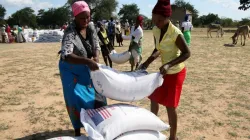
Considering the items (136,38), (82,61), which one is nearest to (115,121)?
(82,61)

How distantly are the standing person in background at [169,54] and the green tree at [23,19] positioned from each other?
256ft

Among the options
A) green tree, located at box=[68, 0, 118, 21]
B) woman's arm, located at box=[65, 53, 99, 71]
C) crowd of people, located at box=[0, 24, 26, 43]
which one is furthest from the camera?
green tree, located at box=[68, 0, 118, 21]

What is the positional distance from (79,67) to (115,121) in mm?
793

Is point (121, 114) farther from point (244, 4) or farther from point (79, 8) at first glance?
point (244, 4)

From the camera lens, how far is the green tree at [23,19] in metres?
75.8

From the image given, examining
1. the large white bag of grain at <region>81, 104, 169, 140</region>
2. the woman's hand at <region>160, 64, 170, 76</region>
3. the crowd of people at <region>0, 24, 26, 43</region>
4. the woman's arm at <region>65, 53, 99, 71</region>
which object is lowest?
the large white bag of grain at <region>81, 104, 169, 140</region>

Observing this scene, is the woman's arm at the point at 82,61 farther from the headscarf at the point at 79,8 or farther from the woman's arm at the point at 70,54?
the headscarf at the point at 79,8

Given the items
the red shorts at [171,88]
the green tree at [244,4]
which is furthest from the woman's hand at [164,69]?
the green tree at [244,4]

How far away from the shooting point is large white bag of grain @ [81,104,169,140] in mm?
2279

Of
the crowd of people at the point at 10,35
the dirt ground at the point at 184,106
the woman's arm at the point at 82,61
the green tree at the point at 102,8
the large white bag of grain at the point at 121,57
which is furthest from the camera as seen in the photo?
the green tree at the point at 102,8

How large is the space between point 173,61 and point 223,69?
252 inches

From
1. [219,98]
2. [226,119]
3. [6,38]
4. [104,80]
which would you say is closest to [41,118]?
[104,80]

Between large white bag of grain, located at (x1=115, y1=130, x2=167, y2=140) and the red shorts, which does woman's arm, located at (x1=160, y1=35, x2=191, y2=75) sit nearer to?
the red shorts

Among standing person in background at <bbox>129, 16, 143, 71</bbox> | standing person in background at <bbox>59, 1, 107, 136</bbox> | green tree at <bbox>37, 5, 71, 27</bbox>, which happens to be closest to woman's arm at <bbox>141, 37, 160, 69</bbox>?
standing person in background at <bbox>59, 1, 107, 136</bbox>
